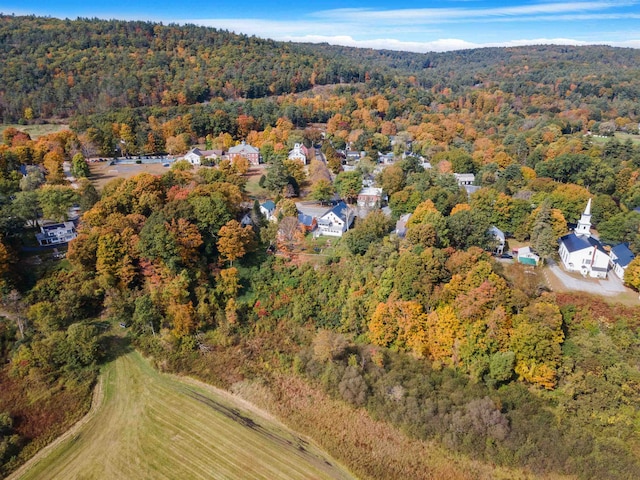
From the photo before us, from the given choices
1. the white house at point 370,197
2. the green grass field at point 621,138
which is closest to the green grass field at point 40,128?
the white house at point 370,197

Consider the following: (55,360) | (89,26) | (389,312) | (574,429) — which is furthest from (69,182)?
(89,26)

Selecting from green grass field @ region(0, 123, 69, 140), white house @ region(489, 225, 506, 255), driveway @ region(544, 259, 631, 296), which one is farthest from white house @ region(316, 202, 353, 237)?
green grass field @ region(0, 123, 69, 140)

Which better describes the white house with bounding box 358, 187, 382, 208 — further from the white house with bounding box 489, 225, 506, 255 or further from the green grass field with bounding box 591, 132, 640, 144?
the green grass field with bounding box 591, 132, 640, 144

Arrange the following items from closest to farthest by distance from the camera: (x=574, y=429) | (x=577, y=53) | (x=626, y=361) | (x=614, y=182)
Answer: (x=574, y=429)
(x=626, y=361)
(x=614, y=182)
(x=577, y=53)

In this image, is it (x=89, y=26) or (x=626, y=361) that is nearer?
(x=626, y=361)

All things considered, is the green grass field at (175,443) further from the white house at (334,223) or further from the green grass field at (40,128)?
the green grass field at (40,128)

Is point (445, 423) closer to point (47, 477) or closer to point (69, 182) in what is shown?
point (47, 477)
